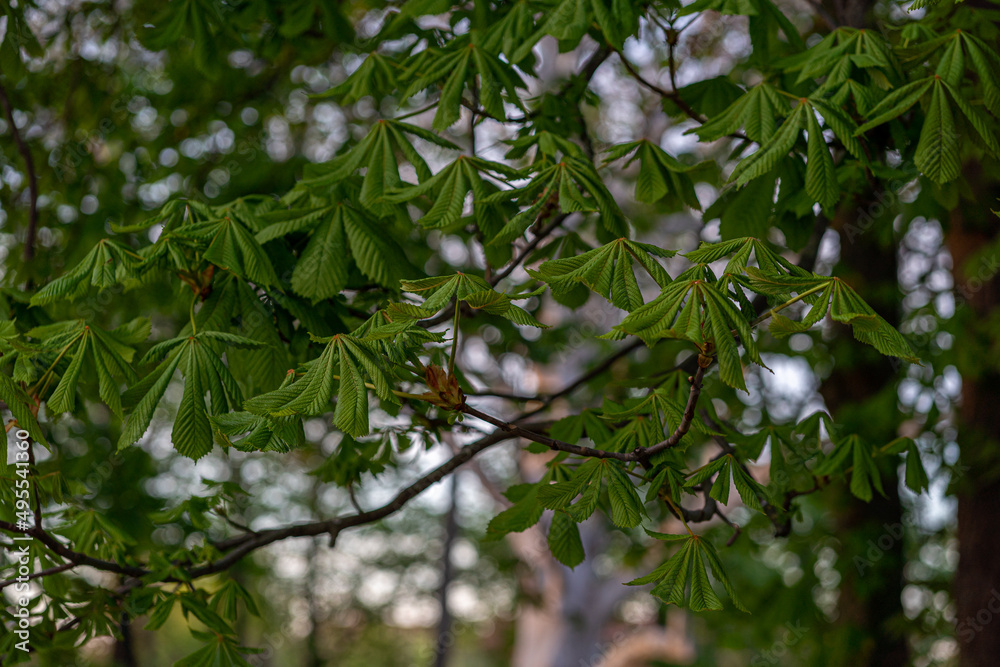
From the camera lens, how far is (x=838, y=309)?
163cm

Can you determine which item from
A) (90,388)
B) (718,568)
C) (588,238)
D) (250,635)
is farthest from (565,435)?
(250,635)

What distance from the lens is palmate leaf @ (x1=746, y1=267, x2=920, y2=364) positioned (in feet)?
5.30

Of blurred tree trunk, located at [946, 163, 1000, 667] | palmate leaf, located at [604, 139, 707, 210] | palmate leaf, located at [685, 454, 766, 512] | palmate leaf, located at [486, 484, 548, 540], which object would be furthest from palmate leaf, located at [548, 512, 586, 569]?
blurred tree trunk, located at [946, 163, 1000, 667]

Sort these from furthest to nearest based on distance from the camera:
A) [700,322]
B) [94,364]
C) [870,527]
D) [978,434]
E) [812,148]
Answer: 1. [870,527]
2. [978,434]
3. [812,148]
4. [94,364]
5. [700,322]

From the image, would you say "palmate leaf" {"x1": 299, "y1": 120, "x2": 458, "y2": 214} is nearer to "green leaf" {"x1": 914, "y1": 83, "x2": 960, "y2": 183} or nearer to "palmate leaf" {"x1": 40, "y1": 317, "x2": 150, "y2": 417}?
"palmate leaf" {"x1": 40, "y1": 317, "x2": 150, "y2": 417}

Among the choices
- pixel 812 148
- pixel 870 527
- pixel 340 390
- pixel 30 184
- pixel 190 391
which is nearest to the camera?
pixel 340 390

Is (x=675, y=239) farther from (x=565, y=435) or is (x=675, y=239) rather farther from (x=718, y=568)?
(x=718, y=568)

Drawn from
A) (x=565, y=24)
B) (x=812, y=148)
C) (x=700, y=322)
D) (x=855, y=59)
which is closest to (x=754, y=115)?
(x=812, y=148)

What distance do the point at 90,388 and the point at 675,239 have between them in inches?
304

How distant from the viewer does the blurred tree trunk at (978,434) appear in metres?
3.75

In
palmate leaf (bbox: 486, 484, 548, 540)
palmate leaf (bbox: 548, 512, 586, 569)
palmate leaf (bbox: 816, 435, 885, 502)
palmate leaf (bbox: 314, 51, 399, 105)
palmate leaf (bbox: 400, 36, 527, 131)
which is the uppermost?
palmate leaf (bbox: 400, 36, 527, 131)

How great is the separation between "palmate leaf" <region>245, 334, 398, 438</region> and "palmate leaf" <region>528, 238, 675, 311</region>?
42 centimetres

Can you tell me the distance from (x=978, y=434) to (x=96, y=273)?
13.4ft

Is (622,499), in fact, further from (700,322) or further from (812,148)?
(812,148)
